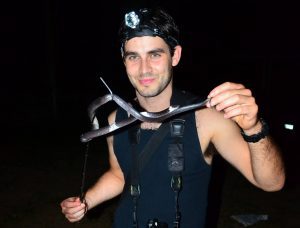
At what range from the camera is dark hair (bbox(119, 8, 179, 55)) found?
307 cm

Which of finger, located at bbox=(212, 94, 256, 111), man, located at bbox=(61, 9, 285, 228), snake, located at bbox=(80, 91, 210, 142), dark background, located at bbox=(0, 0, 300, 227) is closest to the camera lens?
finger, located at bbox=(212, 94, 256, 111)

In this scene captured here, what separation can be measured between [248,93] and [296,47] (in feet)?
56.5

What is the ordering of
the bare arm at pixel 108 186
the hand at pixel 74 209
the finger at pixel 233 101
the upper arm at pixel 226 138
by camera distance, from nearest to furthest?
the finger at pixel 233 101, the upper arm at pixel 226 138, the hand at pixel 74 209, the bare arm at pixel 108 186

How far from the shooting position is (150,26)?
10.1 ft

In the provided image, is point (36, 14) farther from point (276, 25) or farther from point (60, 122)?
point (276, 25)

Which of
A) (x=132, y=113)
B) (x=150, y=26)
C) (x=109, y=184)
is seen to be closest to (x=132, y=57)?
(x=150, y=26)

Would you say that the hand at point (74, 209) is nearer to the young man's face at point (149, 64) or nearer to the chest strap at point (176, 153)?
the chest strap at point (176, 153)

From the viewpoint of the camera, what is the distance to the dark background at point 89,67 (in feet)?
34.2

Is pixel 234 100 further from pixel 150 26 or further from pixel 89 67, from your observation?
pixel 89 67

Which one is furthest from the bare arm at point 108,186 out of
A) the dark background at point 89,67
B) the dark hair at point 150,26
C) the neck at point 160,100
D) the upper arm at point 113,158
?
the dark background at point 89,67

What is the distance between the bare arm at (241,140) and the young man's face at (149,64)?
0.59 m

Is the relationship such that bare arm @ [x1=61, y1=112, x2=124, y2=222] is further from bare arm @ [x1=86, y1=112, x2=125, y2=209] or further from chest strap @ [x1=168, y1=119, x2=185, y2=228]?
chest strap @ [x1=168, y1=119, x2=185, y2=228]

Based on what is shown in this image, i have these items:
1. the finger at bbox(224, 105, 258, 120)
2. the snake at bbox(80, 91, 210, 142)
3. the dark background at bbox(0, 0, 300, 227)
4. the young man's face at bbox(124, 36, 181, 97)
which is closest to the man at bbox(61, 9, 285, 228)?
the young man's face at bbox(124, 36, 181, 97)

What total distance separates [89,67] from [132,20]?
23019 millimetres
